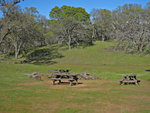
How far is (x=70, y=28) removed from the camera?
231ft

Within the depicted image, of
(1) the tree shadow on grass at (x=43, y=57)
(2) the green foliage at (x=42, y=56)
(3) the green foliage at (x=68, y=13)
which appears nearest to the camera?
(1) the tree shadow on grass at (x=43, y=57)

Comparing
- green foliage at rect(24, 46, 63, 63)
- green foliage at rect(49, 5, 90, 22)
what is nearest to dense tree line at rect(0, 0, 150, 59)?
green foliage at rect(49, 5, 90, 22)

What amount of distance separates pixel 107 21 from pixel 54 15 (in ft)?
111

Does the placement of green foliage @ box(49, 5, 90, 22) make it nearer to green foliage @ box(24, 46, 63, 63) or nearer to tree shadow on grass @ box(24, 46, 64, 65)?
green foliage @ box(24, 46, 63, 63)

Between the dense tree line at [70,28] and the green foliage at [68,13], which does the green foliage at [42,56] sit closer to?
the dense tree line at [70,28]

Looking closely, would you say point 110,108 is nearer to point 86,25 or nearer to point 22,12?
point 22,12

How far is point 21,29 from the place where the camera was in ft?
144

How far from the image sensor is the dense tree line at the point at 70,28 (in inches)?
1622

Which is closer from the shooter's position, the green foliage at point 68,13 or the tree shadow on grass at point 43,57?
the tree shadow on grass at point 43,57

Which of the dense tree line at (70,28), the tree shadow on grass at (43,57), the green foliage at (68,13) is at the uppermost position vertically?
the green foliage at (68,13)

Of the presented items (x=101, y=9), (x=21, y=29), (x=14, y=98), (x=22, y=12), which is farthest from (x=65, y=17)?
(x=14, y=98)

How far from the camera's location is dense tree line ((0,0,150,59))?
41188mm

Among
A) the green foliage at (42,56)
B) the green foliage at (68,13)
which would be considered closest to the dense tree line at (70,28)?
the green foliage at (68,13)

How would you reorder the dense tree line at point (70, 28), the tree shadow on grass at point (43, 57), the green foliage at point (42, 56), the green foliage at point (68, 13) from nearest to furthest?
the dense tree line at point (70, 28), the tree shadow on grass at point (43, 57), the green foliage at point (42, 56), the green foliage at point (68, 13)
